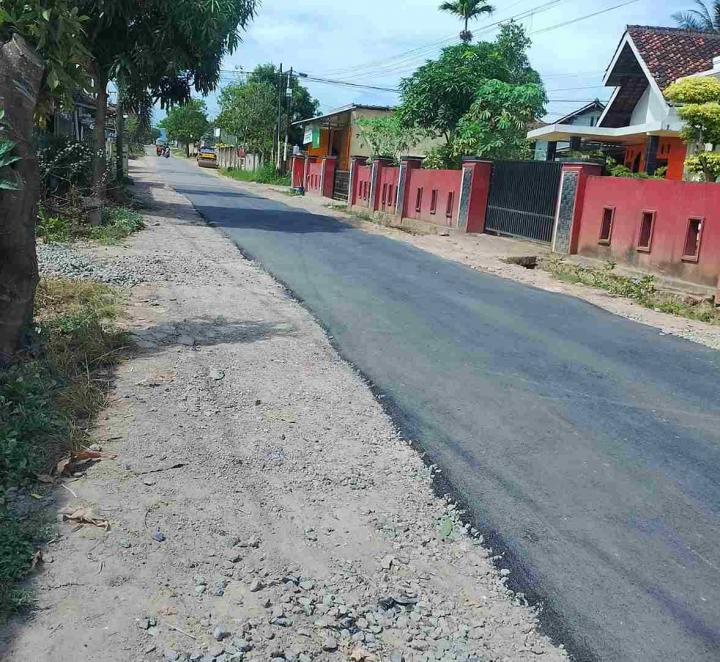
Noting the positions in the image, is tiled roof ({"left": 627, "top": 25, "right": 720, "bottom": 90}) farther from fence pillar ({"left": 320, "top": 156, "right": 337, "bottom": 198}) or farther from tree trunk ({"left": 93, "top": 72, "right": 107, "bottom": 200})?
fence pillar ({"left": 320, "top": 156, "right": 337, "bottom": 198})

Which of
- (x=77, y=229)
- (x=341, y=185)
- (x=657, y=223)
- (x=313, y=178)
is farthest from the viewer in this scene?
(x=313, y=178)

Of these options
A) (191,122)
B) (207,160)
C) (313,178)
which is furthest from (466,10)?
(191,122)

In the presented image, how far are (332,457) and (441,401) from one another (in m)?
1.58

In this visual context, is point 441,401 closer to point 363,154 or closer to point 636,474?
point 636,474

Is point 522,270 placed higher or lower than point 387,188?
lower

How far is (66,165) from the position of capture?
1881 centimetres

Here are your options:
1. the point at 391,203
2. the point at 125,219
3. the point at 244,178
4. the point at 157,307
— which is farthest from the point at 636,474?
the point at 244,178

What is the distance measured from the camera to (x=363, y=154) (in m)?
46.4

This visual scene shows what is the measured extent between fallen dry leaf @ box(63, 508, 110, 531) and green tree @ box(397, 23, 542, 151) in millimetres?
26921

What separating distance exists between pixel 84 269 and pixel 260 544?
8.61m

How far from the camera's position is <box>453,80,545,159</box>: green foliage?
87.4ft

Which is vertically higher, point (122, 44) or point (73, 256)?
point (122, 44)

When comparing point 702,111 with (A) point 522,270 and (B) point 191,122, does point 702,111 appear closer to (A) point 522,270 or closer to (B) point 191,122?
(A) point 522,270

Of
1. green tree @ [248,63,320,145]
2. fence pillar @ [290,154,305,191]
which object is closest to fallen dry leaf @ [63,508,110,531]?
fence pillar @ [290,154,305,191]
